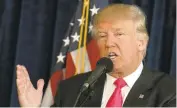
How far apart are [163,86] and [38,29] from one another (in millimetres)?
1207

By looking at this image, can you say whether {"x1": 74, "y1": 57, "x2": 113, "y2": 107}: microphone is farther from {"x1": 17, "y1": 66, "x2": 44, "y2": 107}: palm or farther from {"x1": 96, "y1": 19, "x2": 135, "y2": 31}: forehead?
{"x1": 17, "y1": 66, "x2": 44, "y2": 107}: palm

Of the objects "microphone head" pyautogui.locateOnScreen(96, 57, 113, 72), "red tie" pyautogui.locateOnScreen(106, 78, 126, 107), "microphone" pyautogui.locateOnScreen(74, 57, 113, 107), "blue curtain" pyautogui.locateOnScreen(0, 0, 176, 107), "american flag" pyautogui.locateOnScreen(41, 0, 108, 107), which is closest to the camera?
"microphone" pyautogui.locateOnScreen(74, 57, 113, 107)

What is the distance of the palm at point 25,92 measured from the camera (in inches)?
61.6

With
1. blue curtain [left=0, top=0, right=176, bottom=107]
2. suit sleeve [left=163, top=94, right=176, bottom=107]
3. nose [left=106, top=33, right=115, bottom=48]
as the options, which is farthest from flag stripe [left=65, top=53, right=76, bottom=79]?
suit sleeve [left=163, top=94, right=176, bottom=107]

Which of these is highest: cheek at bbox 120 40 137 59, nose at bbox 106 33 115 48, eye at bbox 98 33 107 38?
eye at bbox 98 33 107 38

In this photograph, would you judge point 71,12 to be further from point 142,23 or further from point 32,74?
point 142,23

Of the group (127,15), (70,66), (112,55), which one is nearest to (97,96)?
(112,55)

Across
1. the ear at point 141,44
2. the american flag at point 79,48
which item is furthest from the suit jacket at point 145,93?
the american flag at point 79,48

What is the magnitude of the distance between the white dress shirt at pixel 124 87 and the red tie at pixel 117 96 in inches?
0.7

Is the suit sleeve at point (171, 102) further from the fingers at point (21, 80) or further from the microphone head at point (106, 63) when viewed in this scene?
the fingers at point (21, 80)

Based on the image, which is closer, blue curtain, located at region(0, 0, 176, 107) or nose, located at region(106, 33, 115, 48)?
nose, located at region(106, 33, 115, 48)

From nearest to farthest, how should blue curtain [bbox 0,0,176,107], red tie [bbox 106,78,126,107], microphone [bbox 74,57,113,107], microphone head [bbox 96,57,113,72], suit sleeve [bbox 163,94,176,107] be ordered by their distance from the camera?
microphone [bbox 74,57,113,107]
microphone head [bbox 96,57,113,72]
suit sleeve [bbox 163,94,176,107]
red tie [bbox 106,78,126,107]
blue curtain [bbox 0,0,176,107]

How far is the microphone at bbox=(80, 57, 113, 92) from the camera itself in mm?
1205

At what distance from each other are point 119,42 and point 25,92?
42 centimetres
